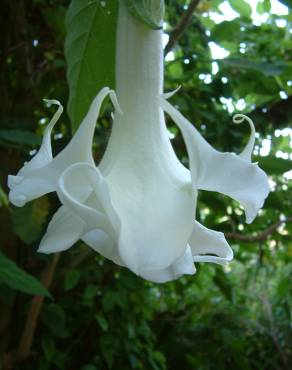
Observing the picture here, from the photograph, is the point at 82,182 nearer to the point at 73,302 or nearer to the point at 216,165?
the point at 216,165

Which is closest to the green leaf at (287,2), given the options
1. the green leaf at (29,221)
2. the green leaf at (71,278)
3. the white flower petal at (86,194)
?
the white flower petal at (86,194)

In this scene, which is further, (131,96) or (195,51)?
(195,51)

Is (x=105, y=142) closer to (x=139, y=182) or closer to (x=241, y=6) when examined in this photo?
(x=241, y=6)

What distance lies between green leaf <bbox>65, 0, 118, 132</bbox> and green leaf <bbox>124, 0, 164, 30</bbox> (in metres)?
0.07

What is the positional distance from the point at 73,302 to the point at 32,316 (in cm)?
19

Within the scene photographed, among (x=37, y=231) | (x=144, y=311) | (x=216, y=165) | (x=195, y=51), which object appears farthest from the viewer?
(x=144, y=311)

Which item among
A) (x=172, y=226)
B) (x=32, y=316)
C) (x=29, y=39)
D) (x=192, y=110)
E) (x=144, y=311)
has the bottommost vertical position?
(x=144, y=311)

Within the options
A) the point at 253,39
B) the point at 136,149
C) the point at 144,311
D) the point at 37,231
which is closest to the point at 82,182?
the point at 136,149

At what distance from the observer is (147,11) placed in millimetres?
280

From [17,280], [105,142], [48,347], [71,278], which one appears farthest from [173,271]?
[48,347]

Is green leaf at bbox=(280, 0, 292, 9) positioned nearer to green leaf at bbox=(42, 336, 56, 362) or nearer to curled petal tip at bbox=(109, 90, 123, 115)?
curled petal tip at bbox=(109, 90, 123, 115)

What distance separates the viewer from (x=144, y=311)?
1.20m

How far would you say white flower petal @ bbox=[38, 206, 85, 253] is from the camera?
0.25 metres

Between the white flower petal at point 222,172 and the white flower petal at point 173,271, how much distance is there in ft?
0.13
